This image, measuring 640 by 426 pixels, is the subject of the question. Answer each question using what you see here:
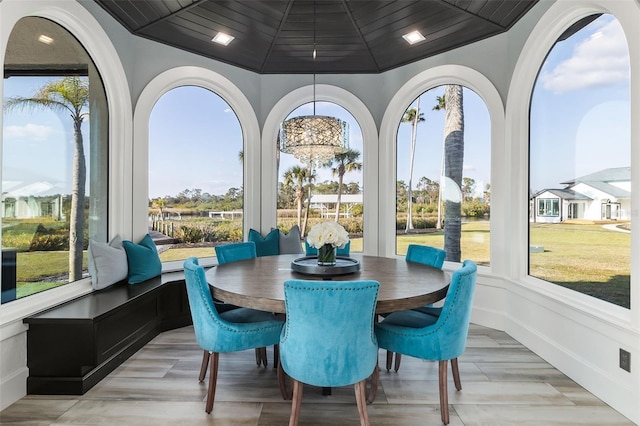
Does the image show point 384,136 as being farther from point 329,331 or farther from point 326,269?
point 329,331

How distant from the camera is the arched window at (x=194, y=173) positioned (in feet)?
13.8

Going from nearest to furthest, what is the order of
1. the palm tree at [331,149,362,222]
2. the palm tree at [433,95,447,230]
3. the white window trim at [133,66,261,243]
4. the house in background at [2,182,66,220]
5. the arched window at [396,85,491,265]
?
1. the house in background at [2,182,66,220]
2. the white window trim at [133,66,261,243]
3. the arched window at [396,85,491,265]
4. the palm tree at [433,95,447,230]
5. the palm tree at [331,149,362,222]

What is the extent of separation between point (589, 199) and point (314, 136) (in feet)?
7.60

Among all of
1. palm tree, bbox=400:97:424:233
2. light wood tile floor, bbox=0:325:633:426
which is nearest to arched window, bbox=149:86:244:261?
light wood tile floor, bbox=0:325:633:426

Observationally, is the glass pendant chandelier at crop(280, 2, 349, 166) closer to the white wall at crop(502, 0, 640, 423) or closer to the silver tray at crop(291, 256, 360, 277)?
the silver tray at crop(291, 256, 360, 277)

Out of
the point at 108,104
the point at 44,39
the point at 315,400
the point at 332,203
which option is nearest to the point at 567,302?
the point at 315,400

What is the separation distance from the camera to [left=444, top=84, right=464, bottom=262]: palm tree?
4.24 metres

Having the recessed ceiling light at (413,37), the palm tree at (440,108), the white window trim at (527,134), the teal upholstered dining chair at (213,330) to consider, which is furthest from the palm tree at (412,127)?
the teal upholstered dining chair at (213,330)

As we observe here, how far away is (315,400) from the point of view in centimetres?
239

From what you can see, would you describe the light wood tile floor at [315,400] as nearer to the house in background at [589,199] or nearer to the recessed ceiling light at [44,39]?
the house in background at [589,199]

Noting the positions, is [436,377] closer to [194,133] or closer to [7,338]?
[7,338]

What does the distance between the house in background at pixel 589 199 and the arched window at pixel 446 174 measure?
2.29ft

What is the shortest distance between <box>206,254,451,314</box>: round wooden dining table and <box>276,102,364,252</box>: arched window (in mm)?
1690

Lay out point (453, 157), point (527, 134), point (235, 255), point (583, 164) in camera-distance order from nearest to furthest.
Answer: point (583, 164) < point (235, 255) < point (527, 134) < point (453, 157)
